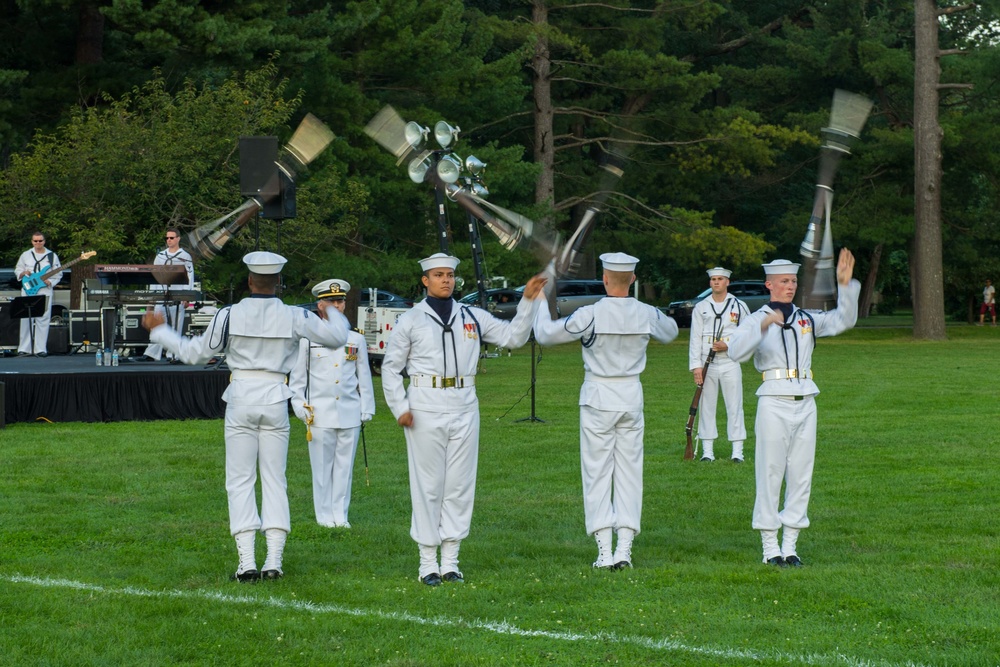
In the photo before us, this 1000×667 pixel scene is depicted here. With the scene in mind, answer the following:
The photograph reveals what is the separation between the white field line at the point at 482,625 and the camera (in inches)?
270

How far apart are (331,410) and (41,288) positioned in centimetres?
1398

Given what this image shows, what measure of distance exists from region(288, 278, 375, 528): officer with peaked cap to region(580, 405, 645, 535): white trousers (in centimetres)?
275

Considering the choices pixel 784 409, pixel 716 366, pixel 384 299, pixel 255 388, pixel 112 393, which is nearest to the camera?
pixel 255 388

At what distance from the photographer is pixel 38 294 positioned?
23.4 meters

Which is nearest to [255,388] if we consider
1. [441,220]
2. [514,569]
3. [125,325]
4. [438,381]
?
[438,381]

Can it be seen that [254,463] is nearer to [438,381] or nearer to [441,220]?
[438,381]

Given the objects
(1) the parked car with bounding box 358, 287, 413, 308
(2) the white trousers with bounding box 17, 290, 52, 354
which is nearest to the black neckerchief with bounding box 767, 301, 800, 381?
(2) the white trousers with bounding box 17, 290, 52, 354

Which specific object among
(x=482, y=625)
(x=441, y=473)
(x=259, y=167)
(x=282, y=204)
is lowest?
(x=482, y=625)

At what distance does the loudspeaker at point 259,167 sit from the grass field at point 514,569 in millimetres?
3105

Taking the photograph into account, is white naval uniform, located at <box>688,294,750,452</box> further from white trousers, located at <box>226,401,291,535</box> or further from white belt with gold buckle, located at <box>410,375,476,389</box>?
white trousers, located at <box>226,401,291,535</box>

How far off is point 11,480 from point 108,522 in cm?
278

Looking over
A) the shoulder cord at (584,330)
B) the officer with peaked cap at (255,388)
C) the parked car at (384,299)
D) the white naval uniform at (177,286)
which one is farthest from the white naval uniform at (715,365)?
the parked car at (384,299)

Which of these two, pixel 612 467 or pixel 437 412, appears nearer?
pixel 437 412

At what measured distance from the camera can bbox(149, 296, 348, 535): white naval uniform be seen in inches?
342
